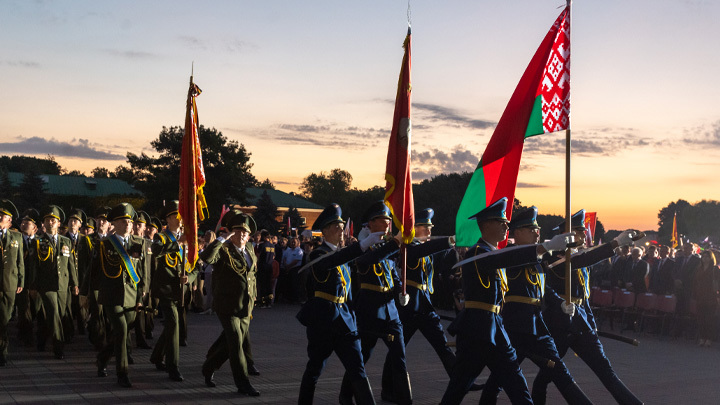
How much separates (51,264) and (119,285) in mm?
3063

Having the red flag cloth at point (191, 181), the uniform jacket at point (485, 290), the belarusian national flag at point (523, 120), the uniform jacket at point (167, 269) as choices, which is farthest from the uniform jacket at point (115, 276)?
the uniform jacket at point (485, 290)

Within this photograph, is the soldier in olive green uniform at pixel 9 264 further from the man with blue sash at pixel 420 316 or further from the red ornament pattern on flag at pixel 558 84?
the red ornament pattern on flag at pixel 558 84

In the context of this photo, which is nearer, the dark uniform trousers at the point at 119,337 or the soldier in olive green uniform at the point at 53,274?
the dark uniform trousers at the point at 119,337

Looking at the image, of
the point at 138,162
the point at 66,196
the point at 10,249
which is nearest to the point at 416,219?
the point at 10,249

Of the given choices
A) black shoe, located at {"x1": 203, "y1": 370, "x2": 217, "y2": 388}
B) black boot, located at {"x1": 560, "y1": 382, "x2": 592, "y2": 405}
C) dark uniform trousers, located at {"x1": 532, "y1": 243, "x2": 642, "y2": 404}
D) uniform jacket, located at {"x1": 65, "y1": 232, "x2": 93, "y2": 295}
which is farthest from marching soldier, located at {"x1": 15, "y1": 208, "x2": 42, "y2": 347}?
black boot, located at {"x1": 560, "y1": 382, "x2": 592, "y2": 405}

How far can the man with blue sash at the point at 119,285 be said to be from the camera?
882 centimetres

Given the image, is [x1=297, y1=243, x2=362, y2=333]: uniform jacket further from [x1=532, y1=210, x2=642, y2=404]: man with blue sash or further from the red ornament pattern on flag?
the red ornament pattern on flag

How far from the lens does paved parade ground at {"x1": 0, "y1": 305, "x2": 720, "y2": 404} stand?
830 cm

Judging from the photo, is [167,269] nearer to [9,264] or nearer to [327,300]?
[9,264]

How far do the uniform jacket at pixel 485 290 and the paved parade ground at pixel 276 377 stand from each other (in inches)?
92.6

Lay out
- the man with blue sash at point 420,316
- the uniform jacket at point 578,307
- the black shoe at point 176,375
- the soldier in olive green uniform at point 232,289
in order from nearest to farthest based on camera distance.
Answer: the uniform jacket at point 578,307
the man with blue sash at point 420,316
the soldier in olive green uniform at point 232,289
the black shoe at point 176,375

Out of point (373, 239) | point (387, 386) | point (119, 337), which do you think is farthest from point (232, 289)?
point (373, 239)

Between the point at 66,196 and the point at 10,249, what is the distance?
89827mm

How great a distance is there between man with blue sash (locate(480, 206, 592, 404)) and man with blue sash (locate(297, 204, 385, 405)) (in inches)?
48.7
